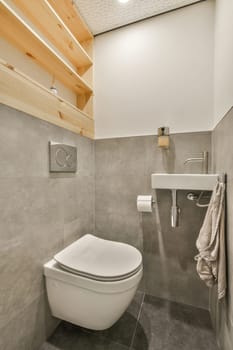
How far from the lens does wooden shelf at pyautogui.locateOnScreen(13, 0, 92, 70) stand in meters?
0.96

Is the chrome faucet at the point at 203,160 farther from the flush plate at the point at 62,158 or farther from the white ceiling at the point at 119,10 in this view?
the white ceiling at the point at 119,10

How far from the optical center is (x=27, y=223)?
2.91ft

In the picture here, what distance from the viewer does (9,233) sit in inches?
31.1

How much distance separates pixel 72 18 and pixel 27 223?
1.54 m

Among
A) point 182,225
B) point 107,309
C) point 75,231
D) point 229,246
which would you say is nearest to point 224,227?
point 229,246

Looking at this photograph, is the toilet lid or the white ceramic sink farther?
the white ceramic sink

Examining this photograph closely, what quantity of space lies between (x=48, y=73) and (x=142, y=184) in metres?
1.10

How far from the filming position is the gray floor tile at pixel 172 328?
3.25ft

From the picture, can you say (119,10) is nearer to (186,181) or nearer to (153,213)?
(186,181)

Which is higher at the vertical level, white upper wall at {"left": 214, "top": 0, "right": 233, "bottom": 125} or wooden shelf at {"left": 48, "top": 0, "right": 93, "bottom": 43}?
wooden shelf at {"left": 48, "top": 0, "right": 93, "bottom": 43}

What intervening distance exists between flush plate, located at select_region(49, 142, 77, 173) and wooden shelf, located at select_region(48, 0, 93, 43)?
1006mm

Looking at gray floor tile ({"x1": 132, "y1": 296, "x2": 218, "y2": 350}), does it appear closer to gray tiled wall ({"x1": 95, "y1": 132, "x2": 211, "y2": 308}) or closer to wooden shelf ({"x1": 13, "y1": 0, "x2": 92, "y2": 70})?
gray tiled wall ({"x1": 95, "y1": 132, "x2": 211, "y2": 308})

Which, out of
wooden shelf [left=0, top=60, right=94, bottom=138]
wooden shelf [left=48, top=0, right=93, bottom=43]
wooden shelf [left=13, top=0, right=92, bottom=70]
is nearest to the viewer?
wooden shelf [left=0, top=60, right=94, bottom=138]

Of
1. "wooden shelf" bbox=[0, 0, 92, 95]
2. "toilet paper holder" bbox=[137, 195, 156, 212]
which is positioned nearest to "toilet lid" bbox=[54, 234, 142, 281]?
"toilet paper holder" bbox=[137, 195, 156, 212]
